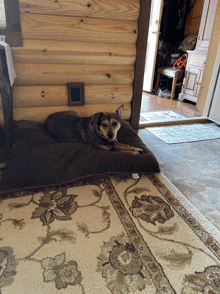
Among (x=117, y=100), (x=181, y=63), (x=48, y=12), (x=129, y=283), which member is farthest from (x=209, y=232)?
(x=181, y=63)

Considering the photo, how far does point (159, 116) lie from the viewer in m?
3.91

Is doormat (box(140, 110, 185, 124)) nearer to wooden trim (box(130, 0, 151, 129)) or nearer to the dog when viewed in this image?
wooden trim (box(130, 0, 151, 129))

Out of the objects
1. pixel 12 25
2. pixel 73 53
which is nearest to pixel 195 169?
pixel 73 53

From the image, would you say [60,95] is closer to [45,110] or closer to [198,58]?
[45,110]

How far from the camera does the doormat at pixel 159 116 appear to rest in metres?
3.73

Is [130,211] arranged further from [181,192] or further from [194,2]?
[194,2]

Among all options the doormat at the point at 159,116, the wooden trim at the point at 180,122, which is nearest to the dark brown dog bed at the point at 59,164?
the wooden trim at the point at 180,122

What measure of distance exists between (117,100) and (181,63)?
2.96 meters

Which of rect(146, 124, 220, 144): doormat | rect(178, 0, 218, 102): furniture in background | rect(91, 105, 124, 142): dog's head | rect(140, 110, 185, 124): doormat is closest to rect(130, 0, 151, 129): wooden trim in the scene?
rect(146, 124, 220, 144): doormat

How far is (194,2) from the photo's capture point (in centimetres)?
506

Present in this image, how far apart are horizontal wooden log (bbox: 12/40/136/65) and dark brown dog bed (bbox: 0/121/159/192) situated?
3.32 ft

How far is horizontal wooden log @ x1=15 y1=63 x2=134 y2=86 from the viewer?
2547mm

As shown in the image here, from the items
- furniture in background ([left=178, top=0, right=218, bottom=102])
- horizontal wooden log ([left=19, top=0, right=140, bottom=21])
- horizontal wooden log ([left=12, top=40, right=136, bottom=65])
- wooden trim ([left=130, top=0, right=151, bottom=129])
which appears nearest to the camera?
horizontal wooden log ([left=19, top=0, right=140, bottom=21])

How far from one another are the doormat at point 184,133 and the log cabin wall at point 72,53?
863 millimetres
